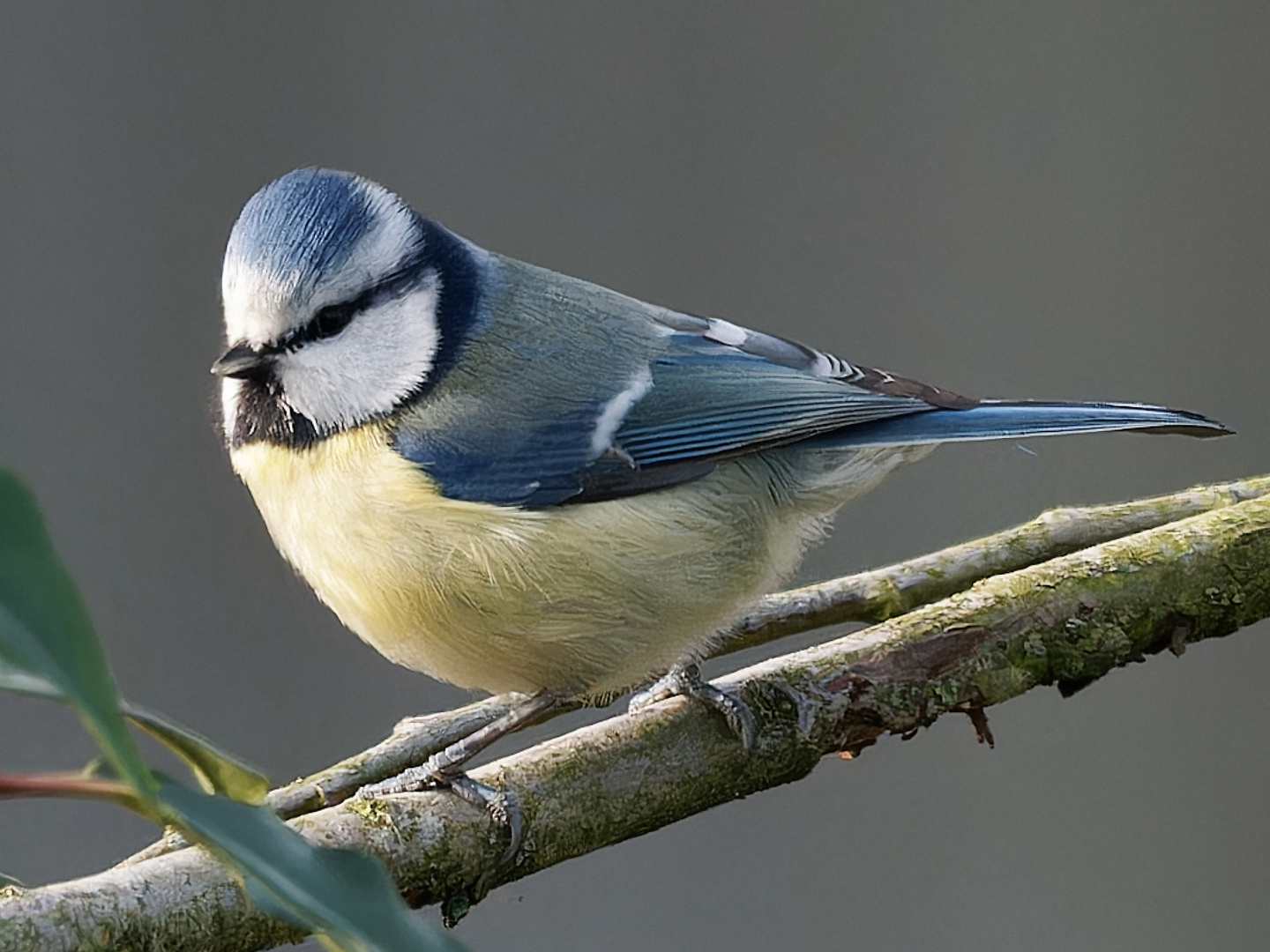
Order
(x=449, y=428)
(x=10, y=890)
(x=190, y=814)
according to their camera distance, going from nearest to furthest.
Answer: (x=190, y=814) → (x=10, y=890) → (x=449, y=428)

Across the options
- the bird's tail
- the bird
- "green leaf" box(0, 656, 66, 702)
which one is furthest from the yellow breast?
"green leaf" box(0, 656, 66, 702)

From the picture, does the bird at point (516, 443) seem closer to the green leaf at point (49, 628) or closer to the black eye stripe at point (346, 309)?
the black eye stripe at point (346, 309)

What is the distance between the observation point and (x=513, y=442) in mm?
831

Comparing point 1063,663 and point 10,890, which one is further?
point 1063,663

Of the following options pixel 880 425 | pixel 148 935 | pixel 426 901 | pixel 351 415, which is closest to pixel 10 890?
pixel 148 935

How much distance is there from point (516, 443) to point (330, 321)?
0.14 meters

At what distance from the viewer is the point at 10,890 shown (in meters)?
0.54

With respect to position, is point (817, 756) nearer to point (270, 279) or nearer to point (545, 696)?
point (545, 696)

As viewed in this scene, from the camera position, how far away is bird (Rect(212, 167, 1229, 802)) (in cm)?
79

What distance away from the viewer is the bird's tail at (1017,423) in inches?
34.8

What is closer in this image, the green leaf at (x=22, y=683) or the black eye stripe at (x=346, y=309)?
the green leaf at (x=22, y=683)

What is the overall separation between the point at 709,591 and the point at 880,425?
0.19 metres

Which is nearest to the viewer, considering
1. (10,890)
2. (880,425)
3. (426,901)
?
(10,890)

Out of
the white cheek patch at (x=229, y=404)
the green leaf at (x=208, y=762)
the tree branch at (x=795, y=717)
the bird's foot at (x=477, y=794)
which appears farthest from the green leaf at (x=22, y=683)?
the white cheek patch at (x=229, y=404)
